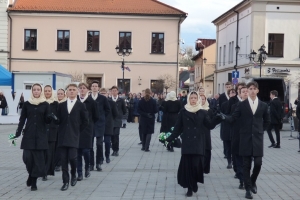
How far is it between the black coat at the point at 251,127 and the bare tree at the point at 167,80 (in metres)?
38.1

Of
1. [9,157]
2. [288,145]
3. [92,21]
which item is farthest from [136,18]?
[9,157]

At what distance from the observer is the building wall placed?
159ft

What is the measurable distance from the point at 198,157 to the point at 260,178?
2543mm

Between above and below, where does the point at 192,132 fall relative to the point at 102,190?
above

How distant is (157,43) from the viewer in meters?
48.9

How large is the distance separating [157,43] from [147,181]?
38.3 meters

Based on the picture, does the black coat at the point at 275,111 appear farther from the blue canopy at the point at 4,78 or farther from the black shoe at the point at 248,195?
the blue canopy at the point at 4,78

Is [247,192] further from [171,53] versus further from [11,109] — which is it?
[171,53]

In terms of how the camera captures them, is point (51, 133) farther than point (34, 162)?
Yes

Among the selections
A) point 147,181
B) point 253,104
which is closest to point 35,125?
point 147,181

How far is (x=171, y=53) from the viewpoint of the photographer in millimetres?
48906

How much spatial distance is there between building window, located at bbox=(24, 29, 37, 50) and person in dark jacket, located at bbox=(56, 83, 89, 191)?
1548 inches

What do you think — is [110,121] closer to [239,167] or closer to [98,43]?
[239,167]

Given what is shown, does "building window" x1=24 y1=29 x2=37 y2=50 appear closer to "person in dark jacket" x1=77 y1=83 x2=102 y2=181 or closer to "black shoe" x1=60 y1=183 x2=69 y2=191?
"person in dark jacket" x1=77 y1=83 x2=102 y2=181
